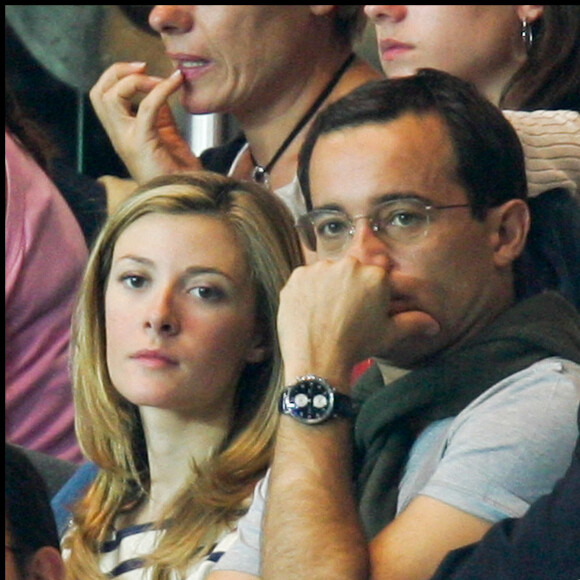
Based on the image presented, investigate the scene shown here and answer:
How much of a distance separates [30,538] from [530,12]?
2.54 ft

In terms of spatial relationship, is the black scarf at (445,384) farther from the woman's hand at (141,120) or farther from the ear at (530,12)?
the woman's hand at (141,120)

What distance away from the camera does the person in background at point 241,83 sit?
185 centimetres

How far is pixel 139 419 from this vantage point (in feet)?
5.46

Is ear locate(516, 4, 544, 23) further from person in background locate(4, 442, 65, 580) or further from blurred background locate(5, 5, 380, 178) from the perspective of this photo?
person in background locate(4, 442, 65, 580)

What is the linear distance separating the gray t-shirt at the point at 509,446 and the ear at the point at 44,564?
0.39m

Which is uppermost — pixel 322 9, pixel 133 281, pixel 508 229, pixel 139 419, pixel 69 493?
pixel 322 9

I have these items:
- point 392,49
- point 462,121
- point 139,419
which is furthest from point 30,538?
point 392,49

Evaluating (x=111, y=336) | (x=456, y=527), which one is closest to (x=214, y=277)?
(x=111, y=336)

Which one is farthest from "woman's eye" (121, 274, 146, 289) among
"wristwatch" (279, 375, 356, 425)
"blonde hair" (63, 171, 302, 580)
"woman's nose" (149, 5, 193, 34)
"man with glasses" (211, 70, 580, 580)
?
"woman's nose" (149, 5, 193, 34)

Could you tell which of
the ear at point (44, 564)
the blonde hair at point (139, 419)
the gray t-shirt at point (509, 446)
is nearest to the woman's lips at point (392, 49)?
the blonde hair at point (139, 419)

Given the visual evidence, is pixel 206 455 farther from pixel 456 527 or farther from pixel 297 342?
pixel 456 527

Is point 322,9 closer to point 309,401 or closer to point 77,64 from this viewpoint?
point 77,64

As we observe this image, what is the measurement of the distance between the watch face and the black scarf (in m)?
0.08

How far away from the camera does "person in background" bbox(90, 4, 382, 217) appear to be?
6.07 ft
